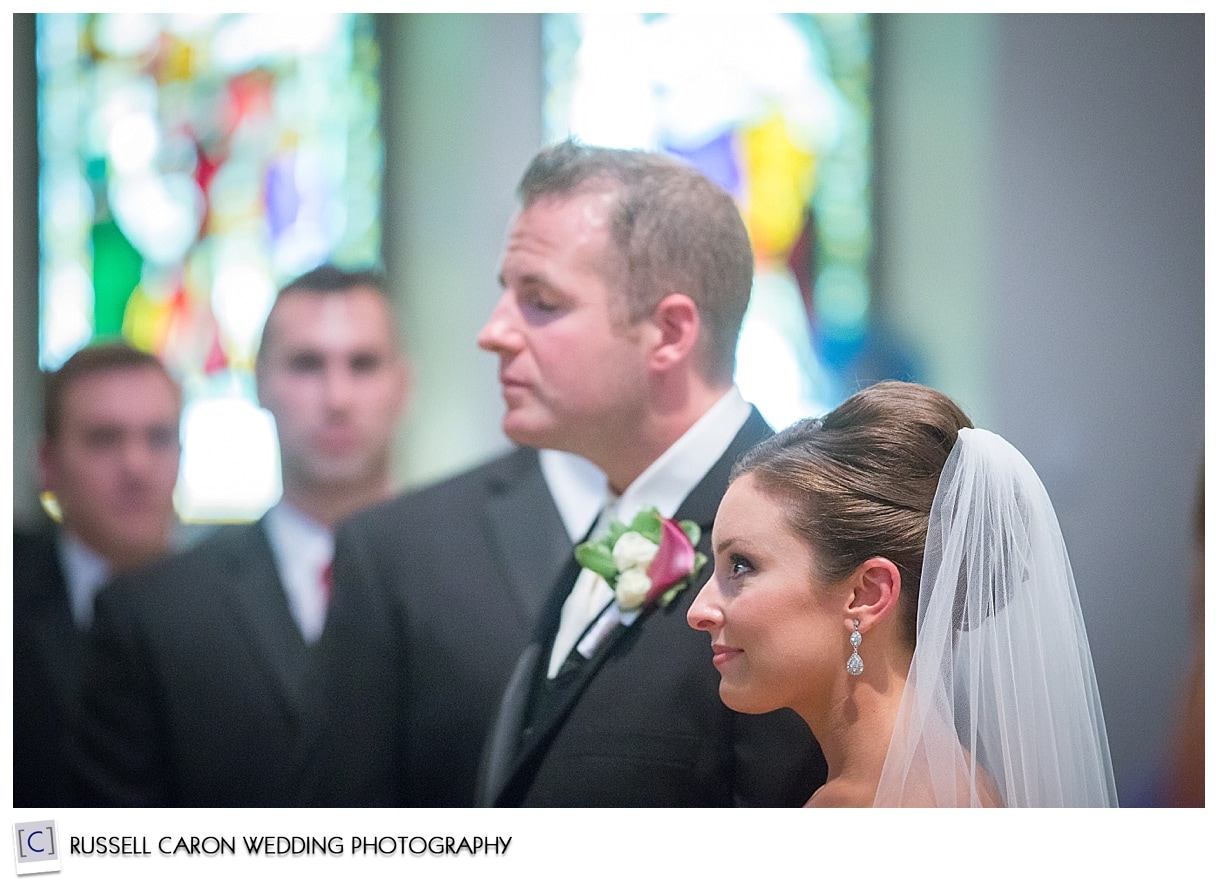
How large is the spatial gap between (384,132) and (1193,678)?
238 centimetres

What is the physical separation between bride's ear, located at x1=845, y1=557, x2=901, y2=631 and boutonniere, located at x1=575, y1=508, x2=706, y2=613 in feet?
1.15

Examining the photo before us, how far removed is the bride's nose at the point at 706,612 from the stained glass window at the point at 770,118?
0.63 meters

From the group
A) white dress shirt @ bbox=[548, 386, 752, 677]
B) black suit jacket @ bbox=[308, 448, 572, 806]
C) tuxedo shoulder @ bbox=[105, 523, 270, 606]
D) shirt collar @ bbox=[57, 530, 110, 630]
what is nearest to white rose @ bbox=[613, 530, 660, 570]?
white dress shirt @ bbox=[548, 386, 752, 677]

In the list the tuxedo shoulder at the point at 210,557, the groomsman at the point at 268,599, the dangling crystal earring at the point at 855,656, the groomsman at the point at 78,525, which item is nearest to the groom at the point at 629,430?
the dangling crystal earring at the point at 855,656

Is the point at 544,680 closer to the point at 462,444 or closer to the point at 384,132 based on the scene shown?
the point at 462,444

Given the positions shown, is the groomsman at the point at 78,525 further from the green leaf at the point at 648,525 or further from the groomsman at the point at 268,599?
the green leaf at the point at 648,525

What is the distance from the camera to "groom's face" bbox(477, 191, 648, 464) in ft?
8.68

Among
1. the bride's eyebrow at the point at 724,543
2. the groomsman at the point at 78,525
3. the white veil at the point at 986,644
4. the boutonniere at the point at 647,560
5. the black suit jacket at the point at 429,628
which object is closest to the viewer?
the white veil at the point at 986,644

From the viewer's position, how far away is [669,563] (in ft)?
8.39

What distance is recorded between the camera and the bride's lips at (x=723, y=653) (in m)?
2.48

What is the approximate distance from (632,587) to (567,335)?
0.59 metres

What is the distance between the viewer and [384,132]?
9.36ft

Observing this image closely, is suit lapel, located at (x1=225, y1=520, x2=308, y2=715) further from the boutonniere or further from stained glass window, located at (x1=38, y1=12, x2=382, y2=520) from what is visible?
the boutonniere

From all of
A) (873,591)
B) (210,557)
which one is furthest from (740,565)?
(210,557)
